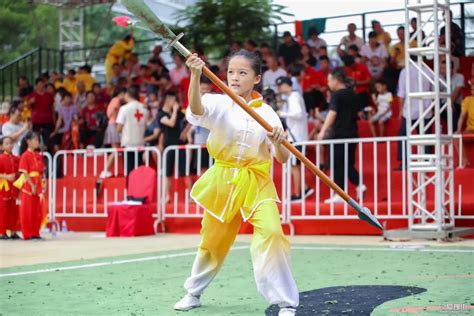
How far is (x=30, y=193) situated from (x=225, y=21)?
7.93 m

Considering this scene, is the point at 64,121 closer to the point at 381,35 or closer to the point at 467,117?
the point at 381,35

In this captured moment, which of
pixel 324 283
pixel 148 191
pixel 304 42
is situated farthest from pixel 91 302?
pixel 304 42

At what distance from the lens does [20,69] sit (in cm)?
2291

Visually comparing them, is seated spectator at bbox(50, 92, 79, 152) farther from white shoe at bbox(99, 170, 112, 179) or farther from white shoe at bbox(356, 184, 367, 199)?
white shoe at bbox(356, 184, 367, 199)

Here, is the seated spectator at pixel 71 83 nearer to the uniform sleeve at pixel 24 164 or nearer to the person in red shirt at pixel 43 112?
the person in red shirt at pixel 43 112

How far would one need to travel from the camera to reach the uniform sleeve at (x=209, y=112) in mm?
5695

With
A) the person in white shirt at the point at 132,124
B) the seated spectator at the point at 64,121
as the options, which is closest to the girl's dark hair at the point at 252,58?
the person in white shirt at the point at 132,124

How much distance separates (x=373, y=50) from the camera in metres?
17.1

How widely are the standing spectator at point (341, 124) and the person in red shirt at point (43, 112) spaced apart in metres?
7.93

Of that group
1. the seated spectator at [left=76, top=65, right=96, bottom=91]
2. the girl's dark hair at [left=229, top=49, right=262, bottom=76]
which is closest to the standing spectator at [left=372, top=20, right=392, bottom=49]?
the seated spectator at [left=76, top=65, right=96, bottom=91]

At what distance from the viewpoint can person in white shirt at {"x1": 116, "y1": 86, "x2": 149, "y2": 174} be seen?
15602 mm

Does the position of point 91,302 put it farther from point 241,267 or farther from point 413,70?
point 413,70

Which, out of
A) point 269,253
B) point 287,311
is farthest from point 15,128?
point 287,311

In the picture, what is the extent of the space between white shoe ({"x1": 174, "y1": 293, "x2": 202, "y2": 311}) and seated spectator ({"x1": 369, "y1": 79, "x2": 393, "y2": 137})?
969 centimetres
